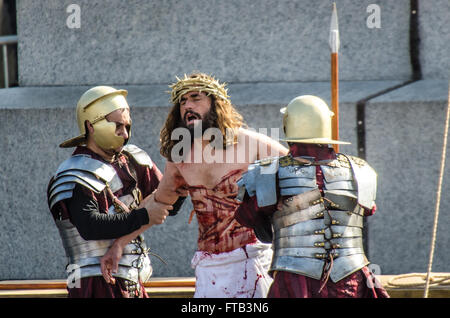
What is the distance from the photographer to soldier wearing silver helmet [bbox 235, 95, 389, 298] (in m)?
4.76

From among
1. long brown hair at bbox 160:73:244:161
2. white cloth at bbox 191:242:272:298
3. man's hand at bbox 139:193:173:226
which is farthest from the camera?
man's hand at bbox 139:193:173:226

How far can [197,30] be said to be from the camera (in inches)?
314

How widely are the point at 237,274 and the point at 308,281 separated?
0.66m

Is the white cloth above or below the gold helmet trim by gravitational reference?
below

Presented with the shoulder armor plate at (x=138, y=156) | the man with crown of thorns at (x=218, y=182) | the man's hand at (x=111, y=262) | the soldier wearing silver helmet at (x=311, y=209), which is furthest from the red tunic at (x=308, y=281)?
the shoulder armor plate at (x=138, y=156)

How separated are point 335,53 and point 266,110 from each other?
1.80 metres

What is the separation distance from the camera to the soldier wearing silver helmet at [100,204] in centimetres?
543

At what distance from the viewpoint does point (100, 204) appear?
18.1 ft

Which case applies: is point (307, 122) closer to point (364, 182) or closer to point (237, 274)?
point (364, 182)

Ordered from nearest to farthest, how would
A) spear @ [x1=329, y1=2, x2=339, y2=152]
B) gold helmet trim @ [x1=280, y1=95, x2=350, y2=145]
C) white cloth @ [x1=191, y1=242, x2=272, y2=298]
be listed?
gold helmet trim @ [x1=280, y1=95, x2=350, y2=145] → white cloth @ [x1=191, y1=242, x2=272, y2=298] → spear @ [x1=329, y1=2, x2=339, y2=152]

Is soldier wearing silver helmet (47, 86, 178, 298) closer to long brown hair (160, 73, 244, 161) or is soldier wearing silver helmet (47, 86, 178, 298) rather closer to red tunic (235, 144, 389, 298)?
long brown hair (160, 73, 244, 161)

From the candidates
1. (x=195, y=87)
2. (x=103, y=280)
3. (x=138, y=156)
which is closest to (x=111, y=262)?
(x=103, y=280)

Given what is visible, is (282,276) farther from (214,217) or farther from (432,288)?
(432,288)

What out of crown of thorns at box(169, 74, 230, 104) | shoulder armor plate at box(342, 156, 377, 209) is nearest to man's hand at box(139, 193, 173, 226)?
crown of thorns at box(169, 74, 230, 104)
